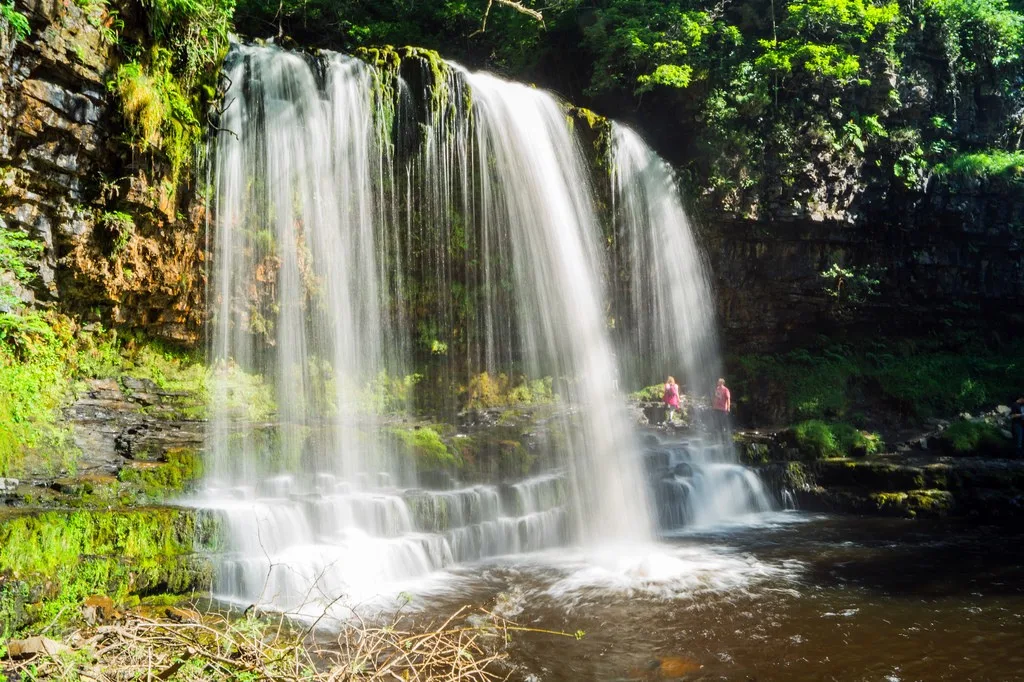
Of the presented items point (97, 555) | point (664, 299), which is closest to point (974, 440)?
point (664, 299)

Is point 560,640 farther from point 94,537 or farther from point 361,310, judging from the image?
point 361,310

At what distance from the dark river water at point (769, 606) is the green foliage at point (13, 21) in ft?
25.3

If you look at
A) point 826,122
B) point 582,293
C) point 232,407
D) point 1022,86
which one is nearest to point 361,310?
point 232,407

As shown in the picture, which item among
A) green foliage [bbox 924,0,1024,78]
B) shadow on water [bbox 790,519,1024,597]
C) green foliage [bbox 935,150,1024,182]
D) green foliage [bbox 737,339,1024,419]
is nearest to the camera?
shadow on water [bbox 790,519,1024,597]

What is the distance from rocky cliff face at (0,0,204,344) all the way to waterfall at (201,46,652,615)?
1.08 m

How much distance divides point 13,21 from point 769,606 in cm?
1041

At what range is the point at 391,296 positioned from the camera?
14117 mm

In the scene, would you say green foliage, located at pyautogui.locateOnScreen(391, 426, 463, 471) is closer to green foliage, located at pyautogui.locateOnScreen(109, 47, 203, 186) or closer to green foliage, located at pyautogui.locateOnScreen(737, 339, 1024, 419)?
green foliage, located at pyautogui.locateOnScreen(109, 47, 203, 186)

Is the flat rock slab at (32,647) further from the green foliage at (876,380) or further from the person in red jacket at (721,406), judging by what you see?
the green foliage at (876,380)

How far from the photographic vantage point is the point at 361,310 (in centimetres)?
1347

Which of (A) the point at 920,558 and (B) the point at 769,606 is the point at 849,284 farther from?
(B) the point at 769,606

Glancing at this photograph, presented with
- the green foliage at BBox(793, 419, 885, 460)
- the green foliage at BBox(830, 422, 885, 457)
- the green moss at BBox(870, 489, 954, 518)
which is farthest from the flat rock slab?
the green foliage at BBox(830, 422, 885, 457)

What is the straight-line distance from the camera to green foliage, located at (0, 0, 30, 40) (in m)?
7.62

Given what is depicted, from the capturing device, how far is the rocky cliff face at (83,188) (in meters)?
8.44
